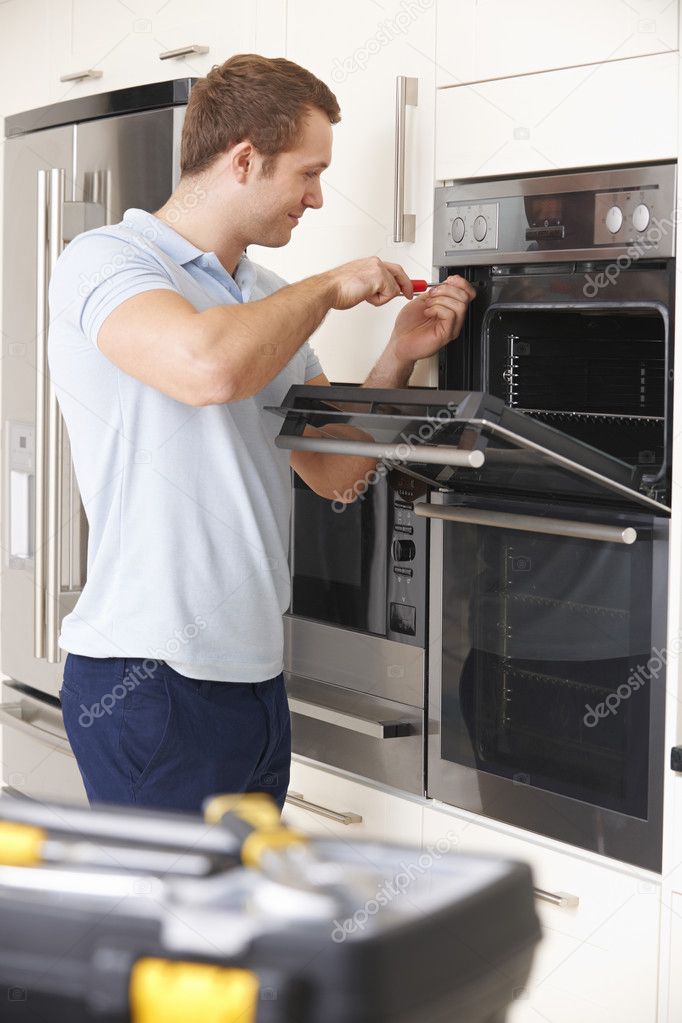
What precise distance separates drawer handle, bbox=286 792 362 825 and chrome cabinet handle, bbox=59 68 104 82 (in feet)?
4.57

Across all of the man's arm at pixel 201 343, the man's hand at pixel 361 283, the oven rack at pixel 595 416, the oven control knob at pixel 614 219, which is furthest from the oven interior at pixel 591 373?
the man's arm at pixel 201 343

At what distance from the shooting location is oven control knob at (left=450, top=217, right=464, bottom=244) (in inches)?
66.3

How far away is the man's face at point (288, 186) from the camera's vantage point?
152cm

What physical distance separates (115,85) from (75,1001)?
1.96m

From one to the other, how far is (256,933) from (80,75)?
81.1 inches

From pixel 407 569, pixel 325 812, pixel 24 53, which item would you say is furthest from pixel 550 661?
pixel 24 53

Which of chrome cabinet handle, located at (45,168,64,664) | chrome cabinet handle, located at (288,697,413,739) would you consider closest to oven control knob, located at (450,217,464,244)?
chrome cabinet handle, located at (288,697,413,739)

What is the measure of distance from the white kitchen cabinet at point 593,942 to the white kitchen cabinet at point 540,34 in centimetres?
100

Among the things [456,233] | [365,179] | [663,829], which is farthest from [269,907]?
[365,179]

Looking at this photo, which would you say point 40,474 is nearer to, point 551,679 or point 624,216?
point 551,679

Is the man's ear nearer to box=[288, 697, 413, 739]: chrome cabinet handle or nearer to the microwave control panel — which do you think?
the microwave control panel

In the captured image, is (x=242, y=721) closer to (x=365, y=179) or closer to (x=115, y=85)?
(x=365, y=179)

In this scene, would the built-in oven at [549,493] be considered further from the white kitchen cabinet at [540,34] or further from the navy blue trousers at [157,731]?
the navy blue trousers at [157,731]

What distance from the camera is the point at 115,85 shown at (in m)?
2.30
